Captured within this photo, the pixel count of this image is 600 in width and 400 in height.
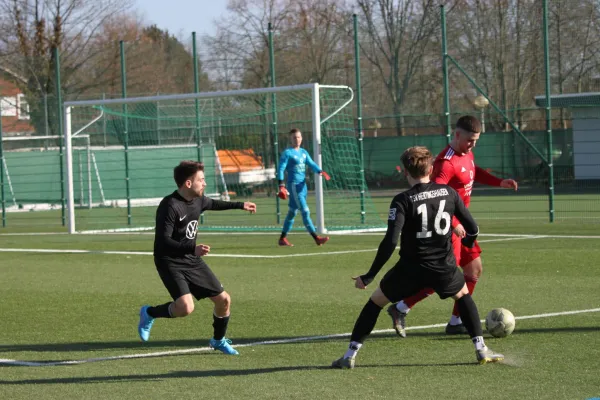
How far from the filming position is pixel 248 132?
975 inches

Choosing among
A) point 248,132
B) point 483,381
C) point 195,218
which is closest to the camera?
point 483,381

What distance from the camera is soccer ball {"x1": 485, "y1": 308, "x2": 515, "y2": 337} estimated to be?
7891 mm

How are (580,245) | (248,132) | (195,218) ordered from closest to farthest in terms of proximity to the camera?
(195,218)
(580,245)
(248,132)

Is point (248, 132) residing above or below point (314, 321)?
above

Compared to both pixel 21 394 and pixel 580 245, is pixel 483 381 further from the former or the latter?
pixel 580 245

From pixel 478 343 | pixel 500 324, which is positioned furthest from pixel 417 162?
pixel 500 324

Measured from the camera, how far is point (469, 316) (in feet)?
23.0

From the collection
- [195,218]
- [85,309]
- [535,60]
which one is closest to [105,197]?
[535,60]

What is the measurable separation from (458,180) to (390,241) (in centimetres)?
187

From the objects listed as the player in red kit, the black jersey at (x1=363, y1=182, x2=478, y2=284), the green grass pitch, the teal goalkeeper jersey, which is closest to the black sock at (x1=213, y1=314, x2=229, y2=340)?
the green grass pitch

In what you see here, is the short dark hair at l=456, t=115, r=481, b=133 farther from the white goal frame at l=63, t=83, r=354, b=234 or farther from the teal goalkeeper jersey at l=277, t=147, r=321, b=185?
the white goal frame at l=63, t=83, r=354, b=234

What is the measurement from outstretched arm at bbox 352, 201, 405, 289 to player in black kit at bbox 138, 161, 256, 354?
1.50 metres

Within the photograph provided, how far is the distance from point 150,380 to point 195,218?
146 cm

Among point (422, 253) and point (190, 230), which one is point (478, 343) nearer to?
point (422, 253)
